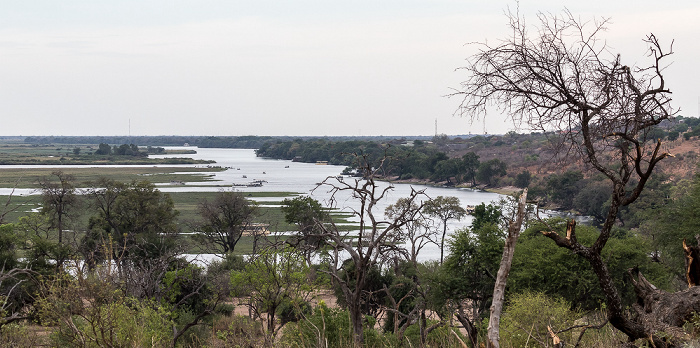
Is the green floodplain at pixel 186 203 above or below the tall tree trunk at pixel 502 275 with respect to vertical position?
below

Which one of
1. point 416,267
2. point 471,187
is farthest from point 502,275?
point 471,187

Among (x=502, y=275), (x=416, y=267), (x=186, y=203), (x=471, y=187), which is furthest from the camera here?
(x=471, y=187)

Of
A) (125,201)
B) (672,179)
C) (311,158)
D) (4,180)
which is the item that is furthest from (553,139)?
(311,158)

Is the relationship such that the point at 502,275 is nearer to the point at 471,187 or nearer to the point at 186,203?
the point at 186,203

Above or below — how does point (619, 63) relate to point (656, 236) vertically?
above

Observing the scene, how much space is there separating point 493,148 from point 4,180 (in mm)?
100617

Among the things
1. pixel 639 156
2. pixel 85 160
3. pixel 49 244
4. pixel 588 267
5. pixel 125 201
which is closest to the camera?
pixel 639 156

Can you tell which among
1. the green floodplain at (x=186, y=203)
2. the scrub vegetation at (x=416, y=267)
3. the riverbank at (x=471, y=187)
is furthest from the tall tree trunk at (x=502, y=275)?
the riverbank at (x=471, y=187)

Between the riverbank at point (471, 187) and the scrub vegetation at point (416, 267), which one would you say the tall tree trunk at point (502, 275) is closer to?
the scrub vegetation at point (416, 267)

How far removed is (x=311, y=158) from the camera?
181000 mm

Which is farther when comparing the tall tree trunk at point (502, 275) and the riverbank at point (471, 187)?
the riverbank at point (471, 187)

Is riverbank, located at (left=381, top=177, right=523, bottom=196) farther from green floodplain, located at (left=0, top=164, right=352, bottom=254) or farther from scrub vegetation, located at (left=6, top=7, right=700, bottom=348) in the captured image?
green floodplain, located at (left=0, top=164, right=352, bottom=254)

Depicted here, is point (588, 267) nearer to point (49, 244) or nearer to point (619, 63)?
point (619, 63)

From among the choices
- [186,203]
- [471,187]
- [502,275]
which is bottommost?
[471,187]
